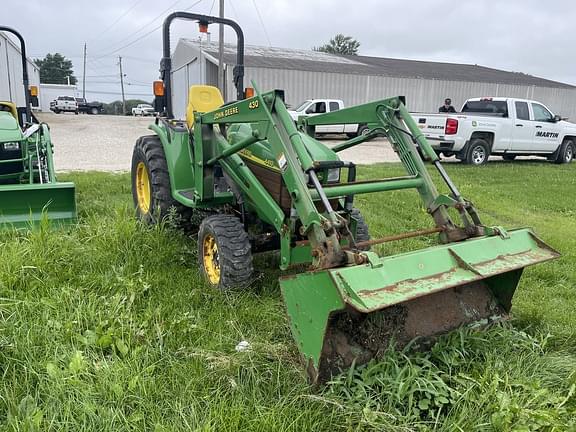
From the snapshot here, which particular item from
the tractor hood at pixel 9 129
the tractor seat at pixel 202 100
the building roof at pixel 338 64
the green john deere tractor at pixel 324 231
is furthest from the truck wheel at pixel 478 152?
the building roof at pixel 338 64

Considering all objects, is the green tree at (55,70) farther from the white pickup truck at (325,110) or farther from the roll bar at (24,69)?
the roll bar at (24,69)

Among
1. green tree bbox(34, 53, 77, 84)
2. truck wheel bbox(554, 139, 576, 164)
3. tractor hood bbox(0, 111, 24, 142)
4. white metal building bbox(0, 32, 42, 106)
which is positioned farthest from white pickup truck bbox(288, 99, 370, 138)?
green tree bbox(34, 53, 77, 84)

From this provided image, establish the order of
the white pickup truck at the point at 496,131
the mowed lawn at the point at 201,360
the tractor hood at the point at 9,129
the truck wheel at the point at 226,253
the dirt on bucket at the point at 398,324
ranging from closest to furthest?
the mowed lawn at the point at 201,360, the dirt on bucket at the point at 398,324, the truck wheel at the point at 226,253, the tractor hood at the point at 9,129, the white pickup truck at the point at 496,131

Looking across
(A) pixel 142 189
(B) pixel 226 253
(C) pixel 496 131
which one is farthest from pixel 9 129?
(C) pixel 496 131

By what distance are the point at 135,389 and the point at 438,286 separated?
5.52 feet

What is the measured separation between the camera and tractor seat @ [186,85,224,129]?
498 centimetres

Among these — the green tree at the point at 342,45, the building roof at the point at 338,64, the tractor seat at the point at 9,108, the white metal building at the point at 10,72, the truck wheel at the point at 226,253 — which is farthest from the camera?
the green tree at the point at 342,45

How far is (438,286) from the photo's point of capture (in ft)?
8.24

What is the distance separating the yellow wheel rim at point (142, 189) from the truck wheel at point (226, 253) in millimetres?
2014

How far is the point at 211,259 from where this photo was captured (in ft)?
13.3

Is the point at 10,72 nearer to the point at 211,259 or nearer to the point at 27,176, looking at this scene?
the point at 27,176

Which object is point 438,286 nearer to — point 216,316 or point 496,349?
point 496,349

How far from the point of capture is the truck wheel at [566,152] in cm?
1458

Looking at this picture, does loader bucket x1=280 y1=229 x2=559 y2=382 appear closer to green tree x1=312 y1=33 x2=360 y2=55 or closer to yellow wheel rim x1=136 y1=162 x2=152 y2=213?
yellow wheel rim x1=136 y1=162 x2=152 y2=213
